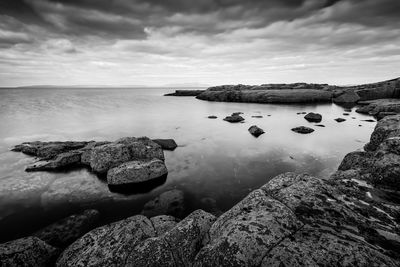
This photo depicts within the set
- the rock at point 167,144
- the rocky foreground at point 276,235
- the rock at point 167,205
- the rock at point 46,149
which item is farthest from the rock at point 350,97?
the rock at point 46,149

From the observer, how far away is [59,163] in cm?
1147

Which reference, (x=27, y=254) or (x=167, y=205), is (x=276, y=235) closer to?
(x=167, y=205)

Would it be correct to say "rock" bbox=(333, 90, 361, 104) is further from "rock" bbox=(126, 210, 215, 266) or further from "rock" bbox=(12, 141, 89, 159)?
"rock" bbox=(126, 210, 215, 266)

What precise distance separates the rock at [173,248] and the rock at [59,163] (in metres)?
9.73

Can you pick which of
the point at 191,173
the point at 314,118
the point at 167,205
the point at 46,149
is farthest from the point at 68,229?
the point at 314,118

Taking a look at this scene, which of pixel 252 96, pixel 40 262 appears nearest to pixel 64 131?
pixel 40 262

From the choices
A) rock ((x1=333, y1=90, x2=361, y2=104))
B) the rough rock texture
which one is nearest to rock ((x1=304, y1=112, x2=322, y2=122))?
the rough rock texture

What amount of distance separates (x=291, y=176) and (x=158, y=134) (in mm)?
17333

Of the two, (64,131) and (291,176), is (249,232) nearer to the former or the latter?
(291,176)

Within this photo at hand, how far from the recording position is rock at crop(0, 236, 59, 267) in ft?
14.4

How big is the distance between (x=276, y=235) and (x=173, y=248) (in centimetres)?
216

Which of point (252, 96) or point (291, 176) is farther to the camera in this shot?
point (252, 96)

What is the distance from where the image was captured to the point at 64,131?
2270 cm

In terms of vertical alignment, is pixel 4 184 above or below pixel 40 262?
below
